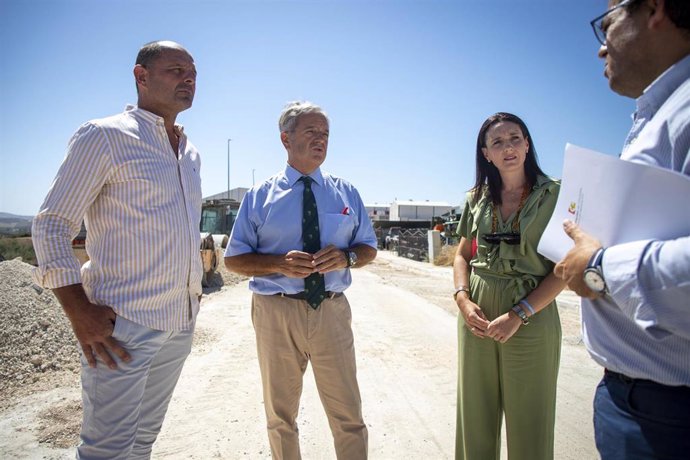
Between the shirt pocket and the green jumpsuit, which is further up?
the shirt pocket

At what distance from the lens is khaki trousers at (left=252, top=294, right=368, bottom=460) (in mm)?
2480

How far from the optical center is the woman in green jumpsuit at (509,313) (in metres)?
2.24

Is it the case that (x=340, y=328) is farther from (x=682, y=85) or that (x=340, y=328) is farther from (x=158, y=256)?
(x=682, y=85)

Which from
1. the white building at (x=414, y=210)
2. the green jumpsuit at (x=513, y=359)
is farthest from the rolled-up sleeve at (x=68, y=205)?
the white building at (x=414, y=210)

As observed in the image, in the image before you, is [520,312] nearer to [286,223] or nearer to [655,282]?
[655,282]

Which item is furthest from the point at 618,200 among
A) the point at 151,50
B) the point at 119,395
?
the point at 151,50

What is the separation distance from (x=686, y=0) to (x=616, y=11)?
201 millimetres

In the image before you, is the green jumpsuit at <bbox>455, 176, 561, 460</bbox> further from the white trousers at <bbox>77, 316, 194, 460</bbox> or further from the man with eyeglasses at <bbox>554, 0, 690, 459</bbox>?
the white trousers at <bbox>77, 316, 194, 460</bbox>

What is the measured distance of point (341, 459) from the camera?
246 centimetres

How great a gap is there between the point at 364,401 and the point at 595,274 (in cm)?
324

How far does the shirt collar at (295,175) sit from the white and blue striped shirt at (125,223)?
2.33 feet

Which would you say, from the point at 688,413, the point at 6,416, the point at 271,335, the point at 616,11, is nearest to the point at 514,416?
the point at 688,413

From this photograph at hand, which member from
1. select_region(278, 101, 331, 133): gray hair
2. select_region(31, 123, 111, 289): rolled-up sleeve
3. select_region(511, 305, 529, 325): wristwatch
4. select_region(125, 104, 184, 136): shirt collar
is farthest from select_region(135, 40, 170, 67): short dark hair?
select_region(511, 305, 529, 325): wristwatch

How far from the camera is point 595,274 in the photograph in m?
1.23
